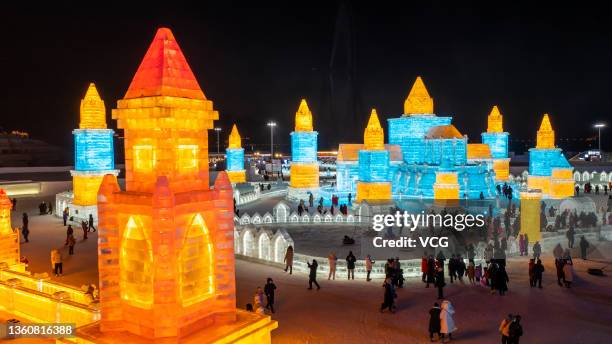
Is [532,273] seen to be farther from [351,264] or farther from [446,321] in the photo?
[446,321]

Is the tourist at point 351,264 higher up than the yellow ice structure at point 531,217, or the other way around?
the yellow ice structure at point 531,217

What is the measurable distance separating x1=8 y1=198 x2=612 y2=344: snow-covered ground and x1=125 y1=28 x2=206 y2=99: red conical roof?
227 inches

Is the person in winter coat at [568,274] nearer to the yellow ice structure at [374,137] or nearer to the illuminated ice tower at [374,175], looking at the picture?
the illuminated ice tower at [374,175]

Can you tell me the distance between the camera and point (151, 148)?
7090 mm

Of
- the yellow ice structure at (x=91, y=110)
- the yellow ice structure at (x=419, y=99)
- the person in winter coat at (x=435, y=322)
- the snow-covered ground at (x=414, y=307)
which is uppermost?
the yellow ice structure at (x=419, y=99)

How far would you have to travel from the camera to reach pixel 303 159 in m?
34.3

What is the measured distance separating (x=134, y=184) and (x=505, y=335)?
725 cm

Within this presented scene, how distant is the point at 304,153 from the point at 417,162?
8042mm

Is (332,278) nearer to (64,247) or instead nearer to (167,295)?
(167,295)

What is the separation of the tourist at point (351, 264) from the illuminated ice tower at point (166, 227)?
7.15 m

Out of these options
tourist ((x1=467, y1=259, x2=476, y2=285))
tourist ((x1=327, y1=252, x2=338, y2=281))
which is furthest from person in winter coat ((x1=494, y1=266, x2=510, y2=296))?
tourist ((x1=327, y1=252, x2=338, y2=281))

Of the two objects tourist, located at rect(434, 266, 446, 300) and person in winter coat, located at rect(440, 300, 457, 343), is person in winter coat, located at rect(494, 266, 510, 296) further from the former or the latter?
person in winter coat, located at rect(440, 300, 457, 343)

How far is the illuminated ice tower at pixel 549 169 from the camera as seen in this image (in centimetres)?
3156

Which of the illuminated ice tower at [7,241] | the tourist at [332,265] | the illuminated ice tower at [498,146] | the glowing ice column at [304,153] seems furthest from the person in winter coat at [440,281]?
the illuminated ice tower at [498,146]
